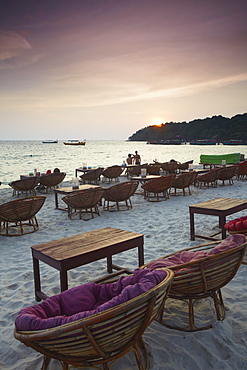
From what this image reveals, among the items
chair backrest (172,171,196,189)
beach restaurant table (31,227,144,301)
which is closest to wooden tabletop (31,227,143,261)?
beach restaurant table (31,227,144,301)

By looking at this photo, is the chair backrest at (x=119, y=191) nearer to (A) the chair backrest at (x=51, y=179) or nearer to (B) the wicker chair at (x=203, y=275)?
(A) the chair backrest at (x=51, y=179)

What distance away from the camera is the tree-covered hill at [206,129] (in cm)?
6906

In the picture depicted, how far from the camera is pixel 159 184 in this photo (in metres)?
7.32

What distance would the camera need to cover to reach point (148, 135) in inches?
4513

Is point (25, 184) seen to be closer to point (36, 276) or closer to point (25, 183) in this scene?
point (25, 183)

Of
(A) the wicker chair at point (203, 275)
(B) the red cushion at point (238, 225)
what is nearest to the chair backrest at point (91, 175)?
(B) the red cushion at point (238, 225)

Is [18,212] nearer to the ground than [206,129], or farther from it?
nearer to the ground

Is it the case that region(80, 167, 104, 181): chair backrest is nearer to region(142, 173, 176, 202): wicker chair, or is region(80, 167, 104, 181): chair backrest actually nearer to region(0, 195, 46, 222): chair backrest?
region(142, 173, 176, 202): wicker chair

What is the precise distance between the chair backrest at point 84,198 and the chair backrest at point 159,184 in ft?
4.86

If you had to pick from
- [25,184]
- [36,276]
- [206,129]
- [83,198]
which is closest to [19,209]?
[83,198]

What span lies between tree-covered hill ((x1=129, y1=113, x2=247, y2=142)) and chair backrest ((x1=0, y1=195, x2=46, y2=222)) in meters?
67.4

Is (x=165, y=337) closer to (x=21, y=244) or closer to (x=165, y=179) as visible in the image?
(x=21, y=244)

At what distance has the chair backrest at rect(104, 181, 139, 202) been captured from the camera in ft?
21.2

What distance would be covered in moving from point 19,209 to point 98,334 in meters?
3.93
